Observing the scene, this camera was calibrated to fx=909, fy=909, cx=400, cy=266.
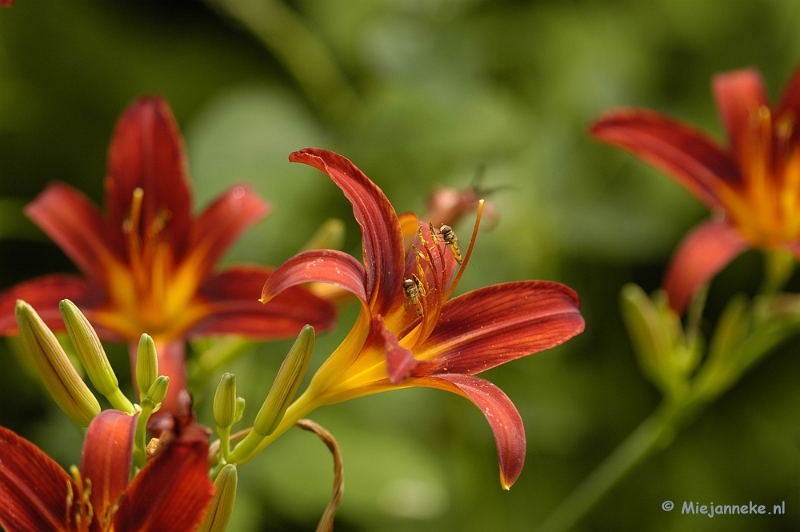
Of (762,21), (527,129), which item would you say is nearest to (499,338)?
(527,129)

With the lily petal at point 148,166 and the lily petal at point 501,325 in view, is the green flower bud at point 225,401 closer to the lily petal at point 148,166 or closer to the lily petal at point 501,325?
the lily petal at point 501,325

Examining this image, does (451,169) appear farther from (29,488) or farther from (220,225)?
(29,488)

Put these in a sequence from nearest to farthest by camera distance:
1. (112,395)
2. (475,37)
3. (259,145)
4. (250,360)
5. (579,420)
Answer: (112,395), (250,360), (259,145), (579,420), (475,37)

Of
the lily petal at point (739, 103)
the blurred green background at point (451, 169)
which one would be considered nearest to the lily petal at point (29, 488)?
the blurred green background at point (451, 169)

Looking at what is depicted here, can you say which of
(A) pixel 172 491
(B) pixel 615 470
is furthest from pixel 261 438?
(B) pixel 615 470

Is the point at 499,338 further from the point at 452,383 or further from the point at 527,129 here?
the point at 527,129

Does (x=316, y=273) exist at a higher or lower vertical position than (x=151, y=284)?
lower
